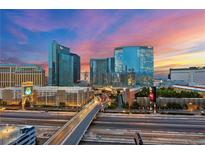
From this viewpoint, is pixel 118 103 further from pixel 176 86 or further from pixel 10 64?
pixel 10 64

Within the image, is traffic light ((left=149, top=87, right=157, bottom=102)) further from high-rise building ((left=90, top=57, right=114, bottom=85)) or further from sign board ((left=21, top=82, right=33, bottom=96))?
sign board ((left=21, top=82, right=33, bottom=96))

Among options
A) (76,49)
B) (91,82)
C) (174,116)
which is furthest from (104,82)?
(174,116)

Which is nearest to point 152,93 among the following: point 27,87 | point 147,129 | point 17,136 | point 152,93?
point 152,93

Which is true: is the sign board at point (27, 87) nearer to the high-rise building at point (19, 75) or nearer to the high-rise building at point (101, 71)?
the high-rise building at point (19, 75)

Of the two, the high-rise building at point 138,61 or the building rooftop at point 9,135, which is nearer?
the building rooftop at point 9,135

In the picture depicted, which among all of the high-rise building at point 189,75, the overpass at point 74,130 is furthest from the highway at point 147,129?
the high-rise building at point 189,75

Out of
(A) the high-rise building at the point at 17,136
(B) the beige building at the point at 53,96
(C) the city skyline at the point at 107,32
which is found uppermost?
(C) the city skyline at the point at 107,32
